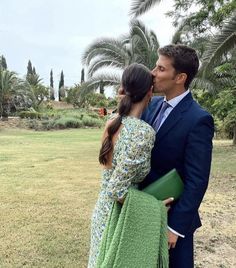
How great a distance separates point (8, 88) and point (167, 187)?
28.0m

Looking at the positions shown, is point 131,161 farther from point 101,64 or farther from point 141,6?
point 101,64

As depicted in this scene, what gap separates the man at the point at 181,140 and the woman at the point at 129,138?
0.38 ft

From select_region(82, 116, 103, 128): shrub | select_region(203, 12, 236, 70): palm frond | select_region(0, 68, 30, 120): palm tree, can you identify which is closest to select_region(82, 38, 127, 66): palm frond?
select_region(203, 12, 236, 70): palm frond

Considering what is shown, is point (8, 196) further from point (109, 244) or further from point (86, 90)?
point (86, 90)

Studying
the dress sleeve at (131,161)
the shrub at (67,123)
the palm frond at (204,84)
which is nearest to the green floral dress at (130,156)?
the dress sleeve at (131,161)

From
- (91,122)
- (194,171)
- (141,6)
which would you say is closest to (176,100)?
(194,171)

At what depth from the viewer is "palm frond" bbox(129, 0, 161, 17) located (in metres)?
10.3

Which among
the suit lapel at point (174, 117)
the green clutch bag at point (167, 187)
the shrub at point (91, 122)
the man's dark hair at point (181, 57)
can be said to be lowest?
the shrub at point (91, 122)

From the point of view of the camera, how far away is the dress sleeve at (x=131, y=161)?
6.05 feet

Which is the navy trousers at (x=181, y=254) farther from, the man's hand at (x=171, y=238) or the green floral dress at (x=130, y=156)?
the green floral dress at (x=130, y=156)

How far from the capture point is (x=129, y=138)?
1848mm

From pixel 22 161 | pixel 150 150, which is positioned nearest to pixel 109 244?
pixel 150 150

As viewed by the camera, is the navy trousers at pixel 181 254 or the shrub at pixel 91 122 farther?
the shrub at pixel 91 122

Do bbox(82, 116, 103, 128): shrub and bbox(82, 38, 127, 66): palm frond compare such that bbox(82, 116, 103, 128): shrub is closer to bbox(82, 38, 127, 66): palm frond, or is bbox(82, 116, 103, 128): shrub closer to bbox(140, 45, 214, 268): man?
bbox(82, 38, 127, 66): palm frond
